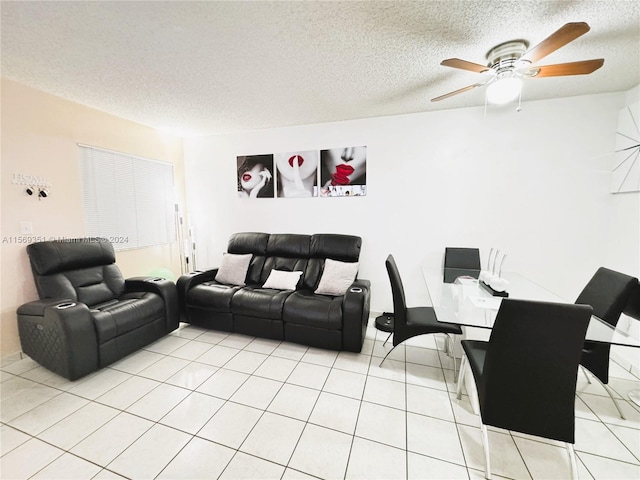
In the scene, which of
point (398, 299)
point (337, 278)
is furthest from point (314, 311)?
point (398, 299)

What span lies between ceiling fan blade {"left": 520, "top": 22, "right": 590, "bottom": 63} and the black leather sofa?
7.00ft

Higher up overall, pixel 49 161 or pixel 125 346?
pixel 49 161

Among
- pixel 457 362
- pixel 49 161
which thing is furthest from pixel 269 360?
pixel 49 161

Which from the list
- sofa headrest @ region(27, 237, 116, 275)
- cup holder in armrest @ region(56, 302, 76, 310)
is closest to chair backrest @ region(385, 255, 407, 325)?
cup holder in armrest @ region(56, 302, 76, 310)

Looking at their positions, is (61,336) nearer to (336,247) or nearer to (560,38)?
(336,247)

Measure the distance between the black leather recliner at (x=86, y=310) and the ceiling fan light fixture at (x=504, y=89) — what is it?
3.50 meters

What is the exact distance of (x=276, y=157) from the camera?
3.76 meters

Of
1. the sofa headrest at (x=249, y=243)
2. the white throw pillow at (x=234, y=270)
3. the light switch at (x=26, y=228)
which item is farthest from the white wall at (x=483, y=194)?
the light switch at (x=26, y=228)

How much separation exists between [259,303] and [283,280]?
467 millimetres

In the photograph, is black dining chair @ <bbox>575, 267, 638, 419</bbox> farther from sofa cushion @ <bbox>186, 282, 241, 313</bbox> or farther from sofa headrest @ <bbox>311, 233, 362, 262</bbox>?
sofa cushion @ <bbox>186, 282, 241, 313</bbox>

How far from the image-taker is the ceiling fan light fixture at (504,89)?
1.79 metres

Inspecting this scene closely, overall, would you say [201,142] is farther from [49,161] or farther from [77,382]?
[77,382]

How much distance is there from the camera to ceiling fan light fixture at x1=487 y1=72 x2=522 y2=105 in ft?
5.87

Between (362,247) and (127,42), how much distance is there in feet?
9.77
